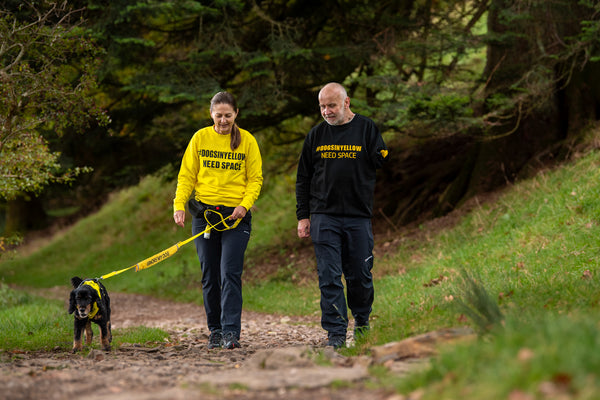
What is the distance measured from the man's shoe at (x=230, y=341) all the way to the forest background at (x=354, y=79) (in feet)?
13.7

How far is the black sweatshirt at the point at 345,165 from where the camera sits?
20.0 feet

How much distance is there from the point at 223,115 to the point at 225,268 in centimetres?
158

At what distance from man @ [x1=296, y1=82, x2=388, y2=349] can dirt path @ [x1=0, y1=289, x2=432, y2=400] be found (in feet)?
3.46

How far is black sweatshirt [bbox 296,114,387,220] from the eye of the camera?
20.0 ft

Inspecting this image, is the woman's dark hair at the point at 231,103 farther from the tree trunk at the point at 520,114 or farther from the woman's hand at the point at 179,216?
the tree trunk at the point at 520,114

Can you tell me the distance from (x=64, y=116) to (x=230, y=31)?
201 inches

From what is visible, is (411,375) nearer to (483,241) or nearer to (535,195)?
(483,241)

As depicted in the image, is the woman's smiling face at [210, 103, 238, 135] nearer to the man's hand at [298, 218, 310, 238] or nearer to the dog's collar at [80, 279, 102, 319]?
the man's hand at [298, 218, 310, 238]

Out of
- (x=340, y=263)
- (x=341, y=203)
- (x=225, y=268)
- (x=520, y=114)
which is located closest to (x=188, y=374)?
(x=225, y=268)

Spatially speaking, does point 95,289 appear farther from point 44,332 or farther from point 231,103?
point 231,103

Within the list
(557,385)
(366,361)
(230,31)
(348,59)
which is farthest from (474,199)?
(557,385)

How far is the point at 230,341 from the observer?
6395mm

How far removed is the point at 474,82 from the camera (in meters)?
12.1

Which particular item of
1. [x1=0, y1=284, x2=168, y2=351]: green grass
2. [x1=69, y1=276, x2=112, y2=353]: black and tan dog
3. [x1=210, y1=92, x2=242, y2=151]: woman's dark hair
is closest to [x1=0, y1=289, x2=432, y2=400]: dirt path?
[x1=69, y1=276, x2=112, y2=353]: black and tan dog
